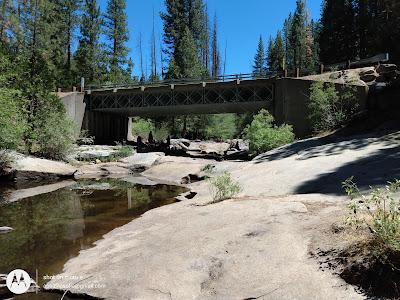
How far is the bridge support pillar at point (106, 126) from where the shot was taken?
41688mm

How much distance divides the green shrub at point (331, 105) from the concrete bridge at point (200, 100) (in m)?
0.75

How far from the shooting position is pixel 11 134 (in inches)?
727

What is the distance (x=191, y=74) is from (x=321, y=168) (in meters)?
44.2

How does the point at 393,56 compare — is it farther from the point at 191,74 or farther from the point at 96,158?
the point at 191,74

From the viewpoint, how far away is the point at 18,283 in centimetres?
550

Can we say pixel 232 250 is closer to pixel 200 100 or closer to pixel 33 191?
pixel 33 191

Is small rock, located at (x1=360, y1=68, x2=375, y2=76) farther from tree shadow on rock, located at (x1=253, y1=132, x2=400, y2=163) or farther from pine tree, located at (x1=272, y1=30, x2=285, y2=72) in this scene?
pine tree, located at (x1=272, y1=30, x2=285, y2=72)

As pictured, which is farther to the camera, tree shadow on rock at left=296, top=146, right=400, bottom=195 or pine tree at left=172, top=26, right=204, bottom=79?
pine tree at left=172, top=26, right=204, bottom=79

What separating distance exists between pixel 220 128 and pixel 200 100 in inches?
736

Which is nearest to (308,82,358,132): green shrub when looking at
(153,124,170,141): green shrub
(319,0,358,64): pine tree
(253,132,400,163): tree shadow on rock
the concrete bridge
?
the concrete bridge

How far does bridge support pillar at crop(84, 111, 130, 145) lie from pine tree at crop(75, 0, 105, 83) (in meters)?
9.41

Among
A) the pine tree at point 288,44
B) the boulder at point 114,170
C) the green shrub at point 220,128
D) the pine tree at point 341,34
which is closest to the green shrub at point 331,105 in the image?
the boulder at point 114,170

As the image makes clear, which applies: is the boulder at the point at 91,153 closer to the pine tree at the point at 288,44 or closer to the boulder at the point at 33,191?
the boulder at the point at 33,191

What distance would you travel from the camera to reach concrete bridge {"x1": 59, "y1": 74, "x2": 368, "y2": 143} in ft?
90.1
